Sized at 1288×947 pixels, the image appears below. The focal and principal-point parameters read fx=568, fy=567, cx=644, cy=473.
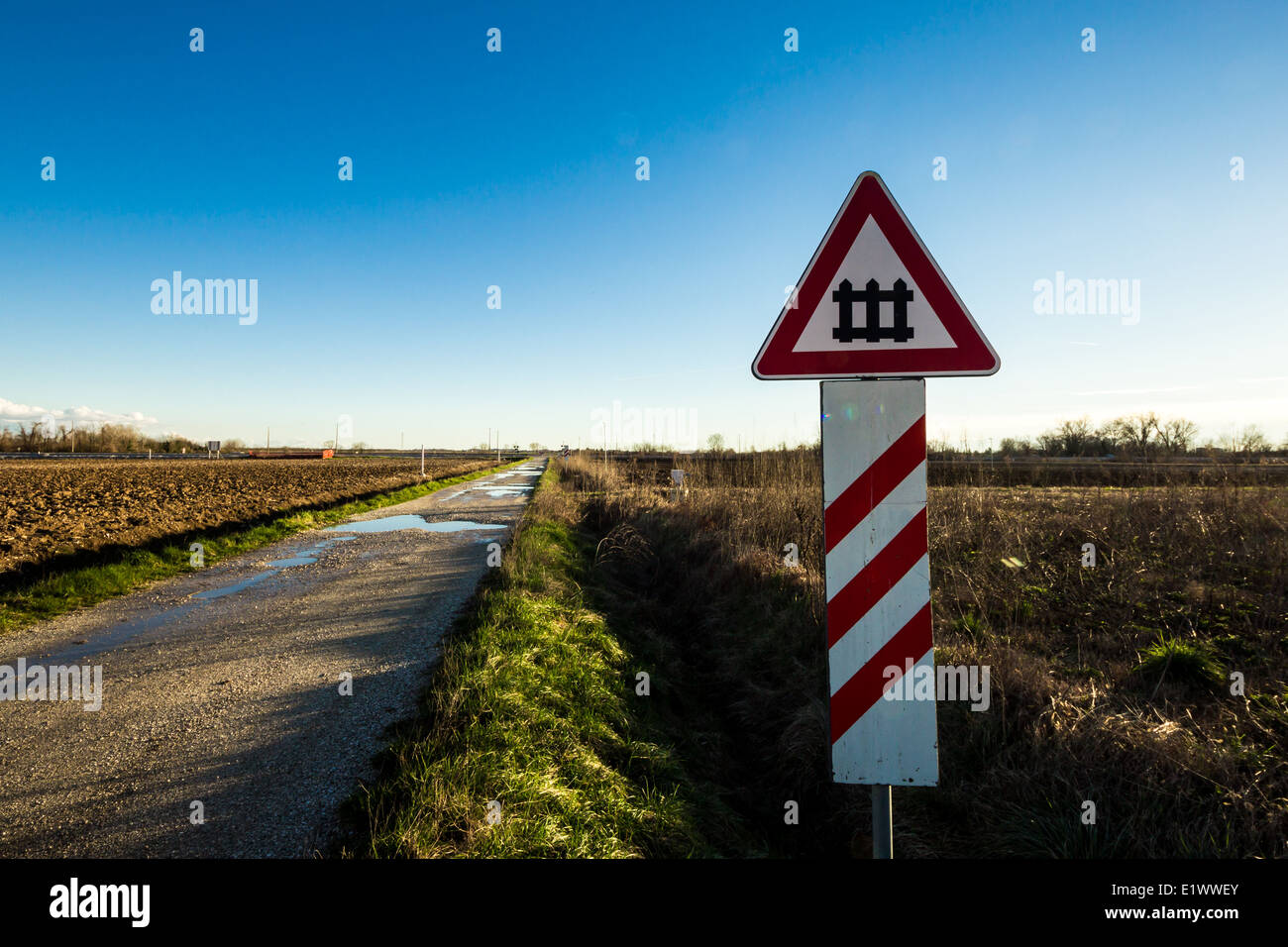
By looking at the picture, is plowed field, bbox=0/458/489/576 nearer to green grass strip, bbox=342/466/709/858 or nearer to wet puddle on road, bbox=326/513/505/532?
wet puddle on road, bbox=326/513/505/532

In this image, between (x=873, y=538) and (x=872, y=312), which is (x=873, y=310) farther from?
(x=873, y=538)

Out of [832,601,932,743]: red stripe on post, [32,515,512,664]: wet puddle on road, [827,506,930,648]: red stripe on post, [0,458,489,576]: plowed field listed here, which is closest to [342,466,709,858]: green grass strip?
[832,601,932,743]: red stripe on post

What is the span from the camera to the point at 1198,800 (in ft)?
9.24

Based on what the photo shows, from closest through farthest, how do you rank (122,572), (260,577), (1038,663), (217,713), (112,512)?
(217,713), (1038,663), (122,572), (260,577), (112,512)

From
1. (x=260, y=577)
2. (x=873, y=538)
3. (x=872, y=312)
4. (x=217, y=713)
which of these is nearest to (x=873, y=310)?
(x=872, y=312)

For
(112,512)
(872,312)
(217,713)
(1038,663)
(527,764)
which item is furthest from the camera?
(112,512)

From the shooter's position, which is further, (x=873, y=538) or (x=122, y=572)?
(x=122, y=572)

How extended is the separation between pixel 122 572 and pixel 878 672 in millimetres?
9811

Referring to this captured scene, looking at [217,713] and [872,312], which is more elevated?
[872,312]

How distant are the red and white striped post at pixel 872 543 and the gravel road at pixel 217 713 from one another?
7.77ft

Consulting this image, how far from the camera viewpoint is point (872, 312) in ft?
6.93

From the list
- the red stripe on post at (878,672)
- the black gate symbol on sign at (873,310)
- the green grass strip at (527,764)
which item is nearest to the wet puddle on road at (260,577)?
the green grass strip at (527,764)
